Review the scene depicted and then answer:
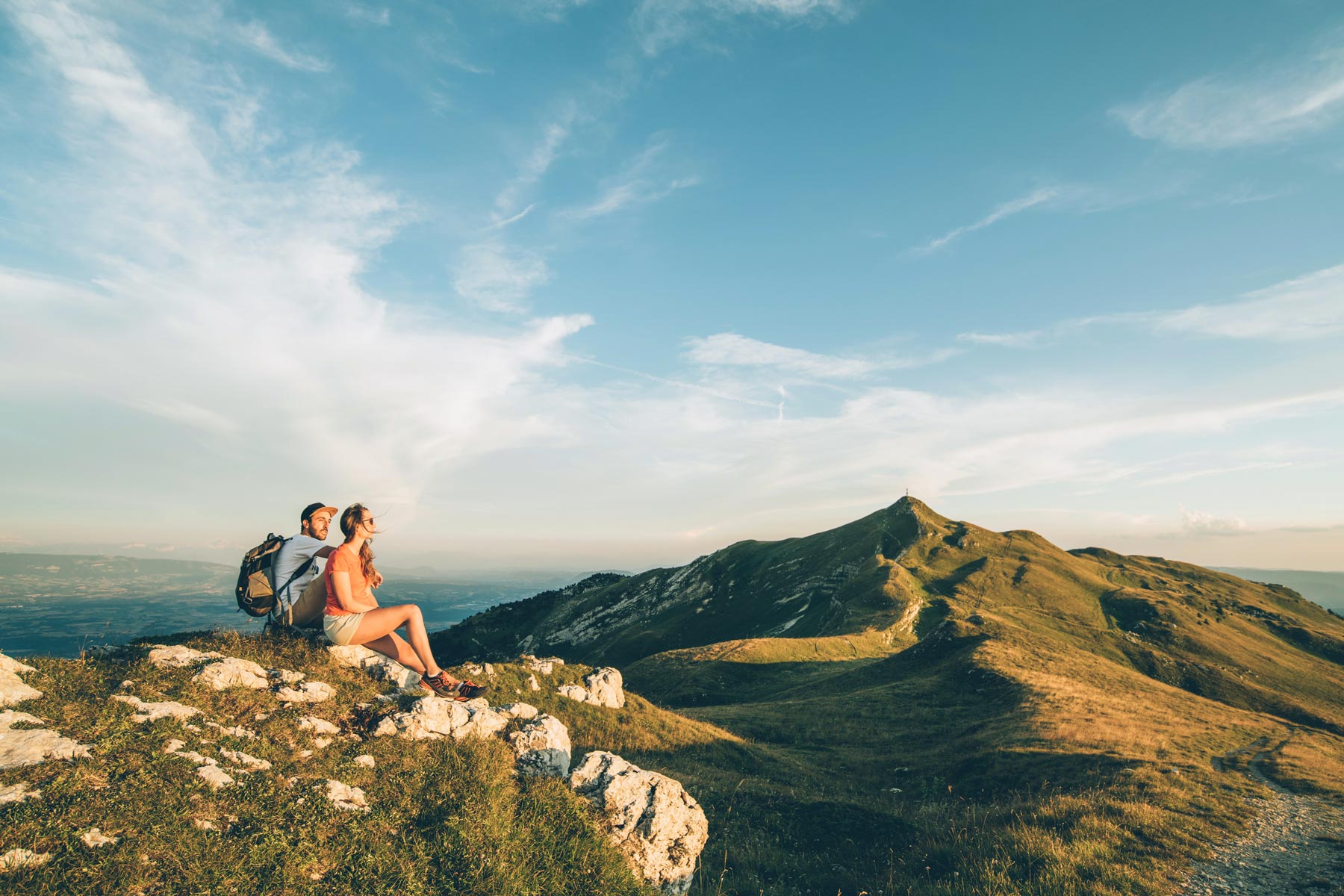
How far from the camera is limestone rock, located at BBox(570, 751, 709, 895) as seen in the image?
35.4ft

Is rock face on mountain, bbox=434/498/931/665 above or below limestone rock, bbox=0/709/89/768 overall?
below

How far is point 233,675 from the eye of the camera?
36.3 ft

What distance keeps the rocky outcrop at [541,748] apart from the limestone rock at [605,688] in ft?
30.2

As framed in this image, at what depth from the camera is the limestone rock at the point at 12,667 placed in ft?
30.2

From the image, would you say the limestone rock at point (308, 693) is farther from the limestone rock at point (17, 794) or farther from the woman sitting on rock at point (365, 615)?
the limestone rock at point (17, 794)

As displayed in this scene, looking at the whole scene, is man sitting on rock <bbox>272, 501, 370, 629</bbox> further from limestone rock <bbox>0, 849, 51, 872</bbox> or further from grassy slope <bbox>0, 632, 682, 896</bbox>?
limestone rock <bbox>0, 849, 51, 872</bbox>

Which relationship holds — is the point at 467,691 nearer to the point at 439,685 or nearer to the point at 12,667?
the point at 439,685

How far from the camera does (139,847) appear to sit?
21.7ft

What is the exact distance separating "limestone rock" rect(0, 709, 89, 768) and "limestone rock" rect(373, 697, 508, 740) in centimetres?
435

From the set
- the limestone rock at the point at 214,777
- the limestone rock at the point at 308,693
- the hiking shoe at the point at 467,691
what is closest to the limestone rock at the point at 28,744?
the limestone rock at the point at 214,777

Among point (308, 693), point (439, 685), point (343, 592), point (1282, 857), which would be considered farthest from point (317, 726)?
point (1282, 857)

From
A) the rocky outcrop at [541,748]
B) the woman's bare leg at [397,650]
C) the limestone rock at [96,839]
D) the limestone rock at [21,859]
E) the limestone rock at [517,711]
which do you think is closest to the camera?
the limestone rock at [21,859]

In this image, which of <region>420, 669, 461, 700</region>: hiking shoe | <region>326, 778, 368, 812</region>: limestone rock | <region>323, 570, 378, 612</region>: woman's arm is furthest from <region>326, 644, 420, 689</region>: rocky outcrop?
<region>326, 778, 368, 812</region>: limestone rock

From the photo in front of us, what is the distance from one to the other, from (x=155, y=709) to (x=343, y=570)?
3.70 metres
